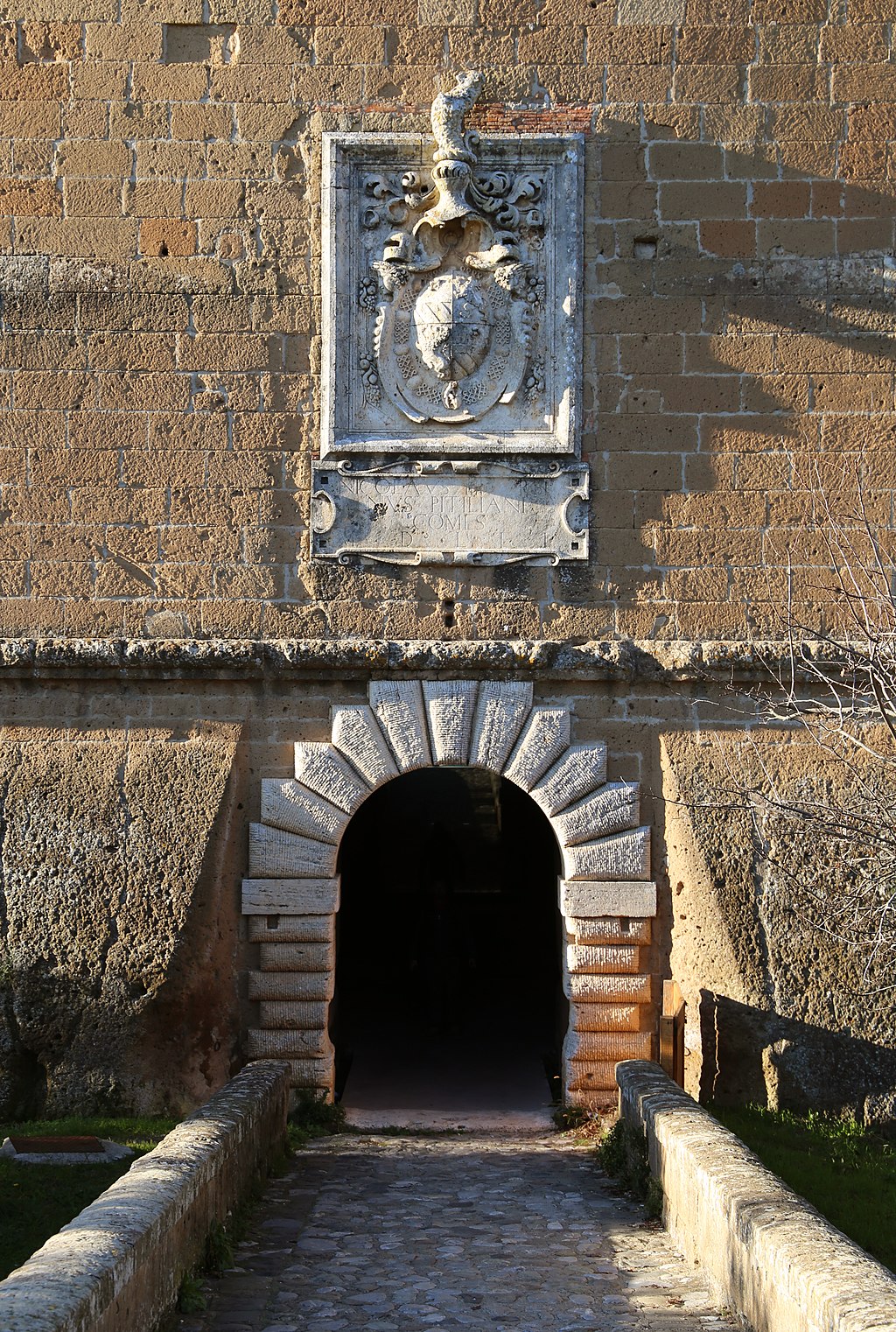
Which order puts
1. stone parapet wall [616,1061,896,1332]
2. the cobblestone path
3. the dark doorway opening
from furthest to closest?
the dark doorway opening < the cobblestone path < stone parapet wall [616,1061,896,1332]

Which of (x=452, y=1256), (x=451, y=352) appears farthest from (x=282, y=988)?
(x=451, y=352)

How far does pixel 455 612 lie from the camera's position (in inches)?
297

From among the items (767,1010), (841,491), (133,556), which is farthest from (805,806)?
(133,556)

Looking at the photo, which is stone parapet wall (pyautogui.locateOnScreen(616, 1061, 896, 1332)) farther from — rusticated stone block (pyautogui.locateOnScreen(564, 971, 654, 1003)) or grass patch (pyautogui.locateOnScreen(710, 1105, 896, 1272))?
rusticated stone block (pyautogui.locateOnScreen(564, 971, 654, 1003))

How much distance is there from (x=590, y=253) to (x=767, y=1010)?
397 cm

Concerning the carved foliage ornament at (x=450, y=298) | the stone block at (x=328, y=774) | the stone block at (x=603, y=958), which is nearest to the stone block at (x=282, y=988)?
the stone block at (x=328, y=774)

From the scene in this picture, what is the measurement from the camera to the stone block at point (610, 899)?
7.41 m

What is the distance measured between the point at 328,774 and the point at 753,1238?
3.98m

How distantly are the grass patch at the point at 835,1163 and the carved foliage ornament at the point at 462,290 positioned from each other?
3790 mm

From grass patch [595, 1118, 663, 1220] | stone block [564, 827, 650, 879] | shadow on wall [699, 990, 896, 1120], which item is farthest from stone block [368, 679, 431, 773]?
grass patch [595, 1118, 663, 1220]

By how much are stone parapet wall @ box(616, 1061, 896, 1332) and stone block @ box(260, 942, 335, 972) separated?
85.9 inches

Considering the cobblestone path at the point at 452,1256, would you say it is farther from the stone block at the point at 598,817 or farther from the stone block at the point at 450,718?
the stone block at the point at 450,718

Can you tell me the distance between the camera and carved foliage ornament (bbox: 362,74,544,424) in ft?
24.7

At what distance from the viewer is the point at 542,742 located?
7.46 m
